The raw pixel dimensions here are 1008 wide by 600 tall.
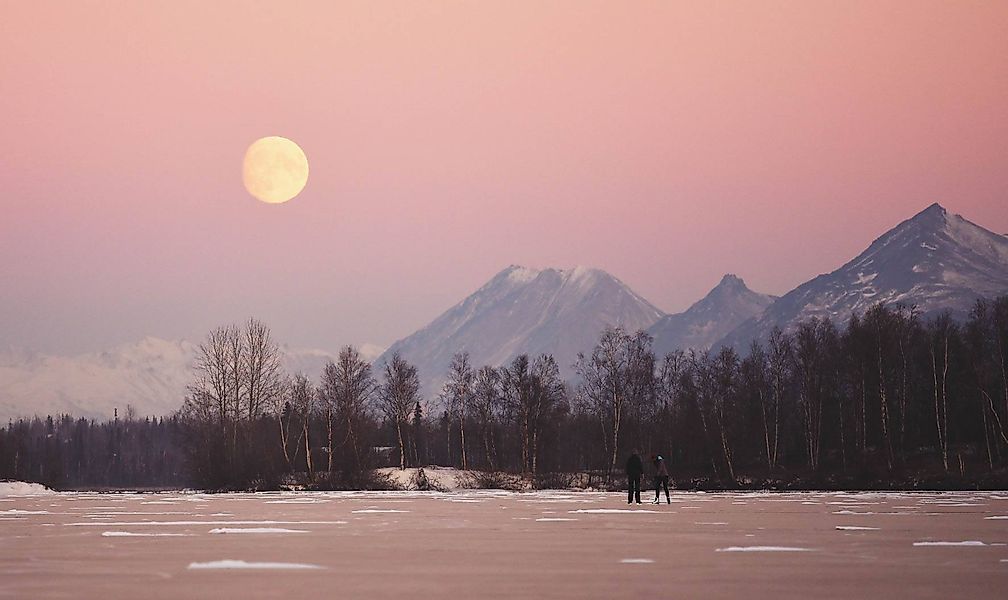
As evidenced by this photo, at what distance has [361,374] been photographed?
309 ft

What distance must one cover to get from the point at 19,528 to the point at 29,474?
16574cm

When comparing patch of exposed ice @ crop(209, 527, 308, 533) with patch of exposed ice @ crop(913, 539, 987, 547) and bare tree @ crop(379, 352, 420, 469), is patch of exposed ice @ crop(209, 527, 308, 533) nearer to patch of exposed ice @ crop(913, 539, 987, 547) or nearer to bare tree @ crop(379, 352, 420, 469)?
patch of exposed ice @ crop(913, 539, 987, 547)

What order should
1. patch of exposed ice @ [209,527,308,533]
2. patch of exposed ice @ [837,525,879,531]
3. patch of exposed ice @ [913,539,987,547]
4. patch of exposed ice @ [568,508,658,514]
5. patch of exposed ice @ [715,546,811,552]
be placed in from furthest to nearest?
patch of exposed ice @ [568,508,658,514]
patch of exposed ice @ [209,527,308,533]
patch of exposed ice @ [837,525,879,531]
patch of exposed ice @ [913,539,987,547]
patch of exposed ice @ [715,546,811,552]

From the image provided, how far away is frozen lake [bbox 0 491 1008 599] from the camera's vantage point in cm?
1346

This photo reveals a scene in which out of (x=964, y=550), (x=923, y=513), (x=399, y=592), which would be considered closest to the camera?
(x=399, y=592)

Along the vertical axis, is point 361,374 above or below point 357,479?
above

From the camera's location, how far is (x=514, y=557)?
17797 mm

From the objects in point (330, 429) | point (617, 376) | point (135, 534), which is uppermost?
point (617, 376)

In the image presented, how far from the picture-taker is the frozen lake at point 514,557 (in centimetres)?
1346

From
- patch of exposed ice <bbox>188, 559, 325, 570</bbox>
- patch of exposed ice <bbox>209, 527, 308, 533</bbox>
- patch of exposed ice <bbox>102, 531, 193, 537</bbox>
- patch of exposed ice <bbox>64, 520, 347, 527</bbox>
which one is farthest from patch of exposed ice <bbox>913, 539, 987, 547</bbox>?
→ patch of exposed ice <bbox>64, 520, 347, 527</bbox>

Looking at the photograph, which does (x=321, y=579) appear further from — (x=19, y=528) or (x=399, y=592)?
(x=19, y=528)

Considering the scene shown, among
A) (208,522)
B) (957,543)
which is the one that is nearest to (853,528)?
(957,543)

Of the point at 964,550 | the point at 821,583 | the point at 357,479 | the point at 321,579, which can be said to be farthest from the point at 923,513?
the point at 357,479

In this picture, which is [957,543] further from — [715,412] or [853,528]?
[715,412]
